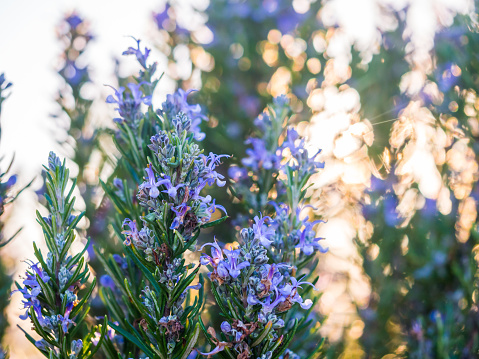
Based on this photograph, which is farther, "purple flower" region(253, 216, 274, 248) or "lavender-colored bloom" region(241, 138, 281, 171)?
"lavender-colored bloom" region(241, 138, 281, 171)

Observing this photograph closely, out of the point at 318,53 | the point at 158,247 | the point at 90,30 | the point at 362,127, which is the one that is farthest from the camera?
the point at 318,53

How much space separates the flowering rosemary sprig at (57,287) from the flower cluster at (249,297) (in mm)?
327

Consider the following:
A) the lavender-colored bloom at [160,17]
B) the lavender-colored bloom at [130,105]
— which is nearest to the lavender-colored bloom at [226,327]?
the lavender-colored bloom at [130,105]

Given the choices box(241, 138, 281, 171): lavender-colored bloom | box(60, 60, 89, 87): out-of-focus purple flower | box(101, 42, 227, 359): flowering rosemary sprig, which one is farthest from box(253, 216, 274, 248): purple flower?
box(60, 60, 89, 87): out-of-focus purple flower

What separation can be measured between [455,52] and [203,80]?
1.82m

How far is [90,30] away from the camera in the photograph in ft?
8.02

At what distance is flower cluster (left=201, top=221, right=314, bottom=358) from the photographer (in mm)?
992

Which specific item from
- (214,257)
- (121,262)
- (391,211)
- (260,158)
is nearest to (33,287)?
(121,262)


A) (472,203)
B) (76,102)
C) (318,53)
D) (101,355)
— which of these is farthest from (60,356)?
(318,53)

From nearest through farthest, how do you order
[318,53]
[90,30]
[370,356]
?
[370,356], [90,30], [318,53]

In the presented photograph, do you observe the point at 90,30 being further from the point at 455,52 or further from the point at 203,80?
the point at 455,52

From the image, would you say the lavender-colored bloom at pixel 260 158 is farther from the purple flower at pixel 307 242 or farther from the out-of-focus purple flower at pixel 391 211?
the out-of-focus purple flower at pixel 391 211

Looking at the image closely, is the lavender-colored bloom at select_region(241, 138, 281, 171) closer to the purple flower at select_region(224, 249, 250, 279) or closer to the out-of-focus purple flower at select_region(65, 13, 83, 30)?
the purple flower at select_region(224, 249, 250, 279)

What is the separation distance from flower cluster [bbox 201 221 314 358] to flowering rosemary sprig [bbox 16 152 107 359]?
12.9 inches
